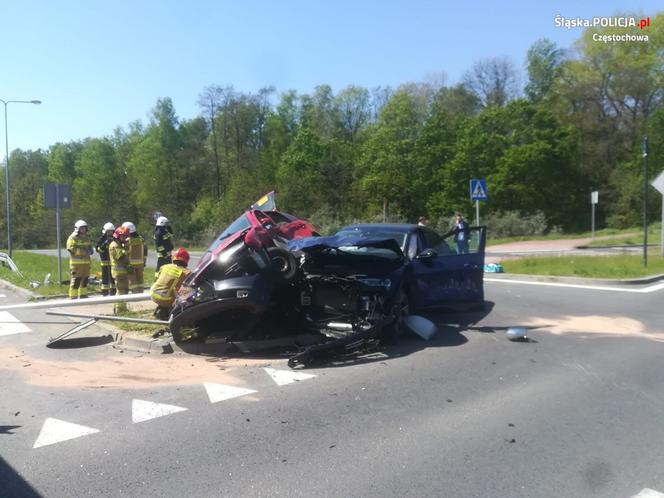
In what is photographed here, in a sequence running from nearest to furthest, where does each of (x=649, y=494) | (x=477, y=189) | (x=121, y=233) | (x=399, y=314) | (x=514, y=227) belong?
(x=649, y=494)
(x=399, y=314)
(x=121, y=233)
(x=477, y=189)
(x=514, y=227)

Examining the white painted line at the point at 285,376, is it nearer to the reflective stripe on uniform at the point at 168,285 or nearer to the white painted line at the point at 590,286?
the reflective stripe on uniform at the point at 168,285

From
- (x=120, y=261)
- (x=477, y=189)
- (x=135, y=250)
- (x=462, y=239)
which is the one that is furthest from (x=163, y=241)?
(x=477, y=189)

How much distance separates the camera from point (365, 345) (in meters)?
7.09

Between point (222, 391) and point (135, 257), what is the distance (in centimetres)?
670

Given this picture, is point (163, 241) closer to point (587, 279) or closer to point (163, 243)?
point (163, 243)

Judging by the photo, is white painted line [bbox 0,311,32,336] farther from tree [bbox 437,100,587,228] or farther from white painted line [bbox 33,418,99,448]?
tree [bbox 437,100,587,228]

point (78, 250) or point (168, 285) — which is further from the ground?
point (78, 250)

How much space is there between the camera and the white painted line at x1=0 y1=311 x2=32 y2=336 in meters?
9.02

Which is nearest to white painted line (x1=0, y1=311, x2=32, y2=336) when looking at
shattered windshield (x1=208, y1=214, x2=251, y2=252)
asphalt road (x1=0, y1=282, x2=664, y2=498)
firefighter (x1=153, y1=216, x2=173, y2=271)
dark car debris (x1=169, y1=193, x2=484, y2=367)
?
asphalt road (x1=0, y1=282, x2=664, y2=498)

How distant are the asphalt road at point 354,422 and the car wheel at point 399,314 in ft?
0.74

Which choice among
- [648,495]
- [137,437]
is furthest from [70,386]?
[648,495]

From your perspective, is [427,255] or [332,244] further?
[427,255]

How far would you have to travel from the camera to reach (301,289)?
734cm

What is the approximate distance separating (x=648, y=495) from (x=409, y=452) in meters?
1.50
